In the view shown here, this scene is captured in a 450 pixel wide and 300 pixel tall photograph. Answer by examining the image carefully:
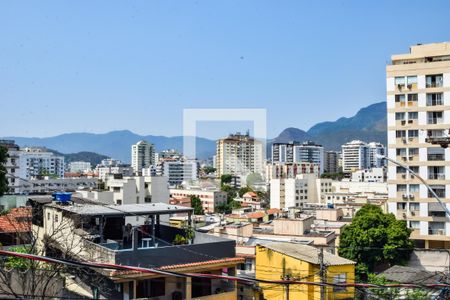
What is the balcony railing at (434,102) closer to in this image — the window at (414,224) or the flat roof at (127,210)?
the window at (414,224)

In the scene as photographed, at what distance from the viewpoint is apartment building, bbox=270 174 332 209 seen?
48.1m

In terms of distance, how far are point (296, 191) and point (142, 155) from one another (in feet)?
213

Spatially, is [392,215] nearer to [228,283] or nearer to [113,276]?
[228,283]

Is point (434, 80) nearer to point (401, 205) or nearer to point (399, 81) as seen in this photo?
point (399, 81)


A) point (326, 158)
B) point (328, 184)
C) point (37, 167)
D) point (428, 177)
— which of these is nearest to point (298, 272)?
point (428, 177)

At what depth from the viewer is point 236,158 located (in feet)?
247

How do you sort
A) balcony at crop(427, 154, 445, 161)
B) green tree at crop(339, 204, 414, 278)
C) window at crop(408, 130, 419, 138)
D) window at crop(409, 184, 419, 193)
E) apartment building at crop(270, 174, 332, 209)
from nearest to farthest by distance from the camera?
green tree at crop(339, 204, 414, 278)
balcony at crop(427, 154, 445, 161)
window at crop(409, 184, 419, 193)
window at crop(408, 130, 419, 138)
apartment building at crop(270, 174, 332, 209)

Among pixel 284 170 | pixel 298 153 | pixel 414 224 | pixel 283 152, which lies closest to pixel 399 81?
pixel 414 224

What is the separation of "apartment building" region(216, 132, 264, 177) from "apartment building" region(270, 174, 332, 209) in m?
13.3

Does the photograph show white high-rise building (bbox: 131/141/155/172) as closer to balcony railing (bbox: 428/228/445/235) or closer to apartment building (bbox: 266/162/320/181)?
apartment building (bbox: 266/162/320/181)

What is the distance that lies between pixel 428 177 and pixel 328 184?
33943 millimetres

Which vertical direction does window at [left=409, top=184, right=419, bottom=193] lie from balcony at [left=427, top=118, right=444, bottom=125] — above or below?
below

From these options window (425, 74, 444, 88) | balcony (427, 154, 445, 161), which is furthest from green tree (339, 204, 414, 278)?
window (425, 74, 444, 88)

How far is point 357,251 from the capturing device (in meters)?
17.1
